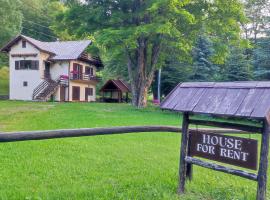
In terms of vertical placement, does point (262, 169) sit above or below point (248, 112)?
below

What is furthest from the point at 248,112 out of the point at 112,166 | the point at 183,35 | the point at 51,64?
the point at 51,64

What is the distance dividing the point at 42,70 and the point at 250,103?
1203 inches

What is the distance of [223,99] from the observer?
424 cm

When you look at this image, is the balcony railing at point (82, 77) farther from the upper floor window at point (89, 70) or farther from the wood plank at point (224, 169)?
the wood plank at point (224, 169)

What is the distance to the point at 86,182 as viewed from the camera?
526 centimetres

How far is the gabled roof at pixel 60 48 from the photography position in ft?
104

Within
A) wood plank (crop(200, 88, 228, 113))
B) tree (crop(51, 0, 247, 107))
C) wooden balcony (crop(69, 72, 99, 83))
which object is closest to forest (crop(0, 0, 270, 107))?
tree (crop(51, 0, 247, 107))

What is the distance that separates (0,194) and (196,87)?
127 inches

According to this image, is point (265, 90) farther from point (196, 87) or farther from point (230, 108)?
point (196, 87)

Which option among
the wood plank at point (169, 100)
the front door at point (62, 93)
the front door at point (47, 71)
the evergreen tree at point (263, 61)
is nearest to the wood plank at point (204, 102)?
the wood plank at point (169, 100)

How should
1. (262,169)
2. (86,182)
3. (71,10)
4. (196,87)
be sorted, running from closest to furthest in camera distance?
(262,169), (196,87), (86,182), (71,10)

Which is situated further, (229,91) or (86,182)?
(86,182)

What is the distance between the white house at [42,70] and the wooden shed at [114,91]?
3.81 meters

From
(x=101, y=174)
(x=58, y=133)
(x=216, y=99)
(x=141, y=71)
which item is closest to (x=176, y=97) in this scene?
(x=216, y=99)
